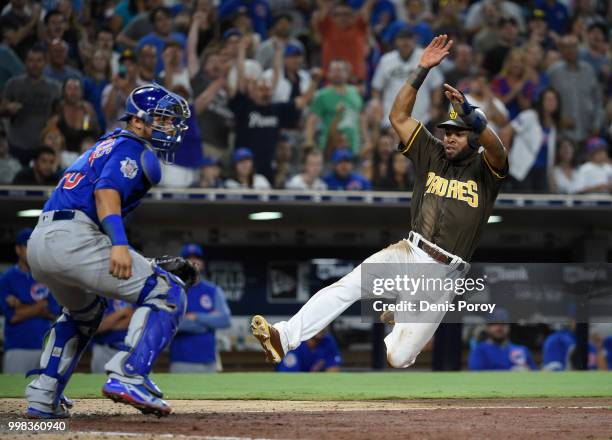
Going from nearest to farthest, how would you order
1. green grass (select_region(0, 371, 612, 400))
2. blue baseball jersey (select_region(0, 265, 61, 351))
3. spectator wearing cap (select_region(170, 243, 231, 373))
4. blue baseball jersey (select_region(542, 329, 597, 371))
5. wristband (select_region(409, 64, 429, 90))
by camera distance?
1. wristband (select_region(409, 64, 429, 90))
2. green grass (select_region(0, 371, 612, 400))
3. blue baseball jersey (select_region(0, 265, 61, 351))
4. spectator wearing cap (select_region(170, 243, 231, 373))
5. blue baseball jersey (select_region(542, 329, 597, 371))

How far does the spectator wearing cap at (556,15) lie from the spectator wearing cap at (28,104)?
6.85 metres

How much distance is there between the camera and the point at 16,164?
33.3 ft

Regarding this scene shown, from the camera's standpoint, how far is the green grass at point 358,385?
23.2 feet

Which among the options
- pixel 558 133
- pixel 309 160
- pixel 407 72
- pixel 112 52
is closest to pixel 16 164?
pixel 112 52

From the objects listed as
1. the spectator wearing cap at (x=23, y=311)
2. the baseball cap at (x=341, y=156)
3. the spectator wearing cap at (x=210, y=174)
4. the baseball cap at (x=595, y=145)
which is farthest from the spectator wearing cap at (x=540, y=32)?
the spectator wearing cap at (x=23, y=311)

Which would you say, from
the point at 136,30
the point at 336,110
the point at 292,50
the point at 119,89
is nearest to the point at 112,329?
the point at 119,89

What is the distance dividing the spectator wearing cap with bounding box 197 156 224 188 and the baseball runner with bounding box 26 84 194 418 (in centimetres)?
532

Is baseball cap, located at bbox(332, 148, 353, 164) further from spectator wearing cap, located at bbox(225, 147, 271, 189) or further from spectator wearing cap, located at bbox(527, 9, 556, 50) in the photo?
spectator wearing cap, located at bbox(527, 9, 556, 50)

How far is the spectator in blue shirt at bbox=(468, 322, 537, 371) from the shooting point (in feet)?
34.8

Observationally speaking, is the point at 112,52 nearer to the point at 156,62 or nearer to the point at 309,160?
the point at 156,62

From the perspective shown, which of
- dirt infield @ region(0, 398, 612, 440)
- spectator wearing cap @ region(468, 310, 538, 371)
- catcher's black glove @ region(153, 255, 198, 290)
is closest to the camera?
dirt infield @ region(0, 398, 612, 440)

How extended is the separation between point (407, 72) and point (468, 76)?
88 centimetres

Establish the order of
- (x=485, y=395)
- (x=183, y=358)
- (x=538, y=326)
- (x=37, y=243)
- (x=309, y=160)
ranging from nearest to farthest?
(x=37, y=243) → (x=485, y=395) → (x=183, y=358) → (x=309, y=160) → (x=538, y=326)

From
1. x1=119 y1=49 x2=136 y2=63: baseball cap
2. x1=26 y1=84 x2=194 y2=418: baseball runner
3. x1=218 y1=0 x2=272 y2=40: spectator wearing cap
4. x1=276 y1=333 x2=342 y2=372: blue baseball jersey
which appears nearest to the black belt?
x1=26 y1=84 x2=194 y2=418: baseball runner
